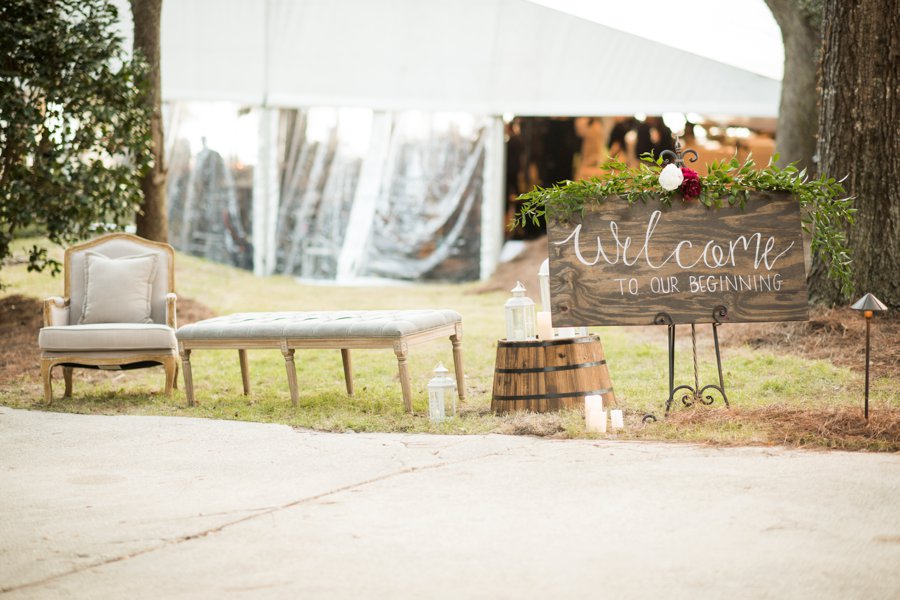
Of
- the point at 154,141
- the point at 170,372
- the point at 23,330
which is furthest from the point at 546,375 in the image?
the point at 154,141

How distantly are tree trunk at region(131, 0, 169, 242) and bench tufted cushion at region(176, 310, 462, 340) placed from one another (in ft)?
12.0

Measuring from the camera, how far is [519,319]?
16.5 feet

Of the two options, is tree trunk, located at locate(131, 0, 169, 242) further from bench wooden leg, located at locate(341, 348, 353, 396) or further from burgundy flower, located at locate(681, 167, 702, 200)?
burgundy flower, located at locate(681, 167, 702, 200)

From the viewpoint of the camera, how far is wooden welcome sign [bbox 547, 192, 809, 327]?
4.78 m

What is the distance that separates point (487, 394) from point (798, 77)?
211 inches

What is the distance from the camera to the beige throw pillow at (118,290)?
6406 millimetres

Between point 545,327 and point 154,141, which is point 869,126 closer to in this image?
point 545,327

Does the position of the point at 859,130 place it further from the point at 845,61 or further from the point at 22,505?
the point at 22,505

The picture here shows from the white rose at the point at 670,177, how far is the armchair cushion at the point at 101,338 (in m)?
3.05

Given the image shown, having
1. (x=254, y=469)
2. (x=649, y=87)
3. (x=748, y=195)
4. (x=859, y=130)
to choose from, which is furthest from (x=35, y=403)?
(x=649, y=87)

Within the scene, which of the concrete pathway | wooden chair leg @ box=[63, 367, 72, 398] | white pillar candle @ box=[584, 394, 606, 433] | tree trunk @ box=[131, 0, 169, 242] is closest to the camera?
the concrete pathway

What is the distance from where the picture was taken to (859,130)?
261 inches

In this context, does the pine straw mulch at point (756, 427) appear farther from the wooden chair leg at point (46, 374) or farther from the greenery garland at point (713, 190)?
the wooden chair leg at point (46, 374)

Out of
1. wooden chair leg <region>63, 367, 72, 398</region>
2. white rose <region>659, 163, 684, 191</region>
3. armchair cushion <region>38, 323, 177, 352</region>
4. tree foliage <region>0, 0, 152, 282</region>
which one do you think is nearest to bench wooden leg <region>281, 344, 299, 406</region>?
armchair cushion <region>38, 323, 177, 352</region>
